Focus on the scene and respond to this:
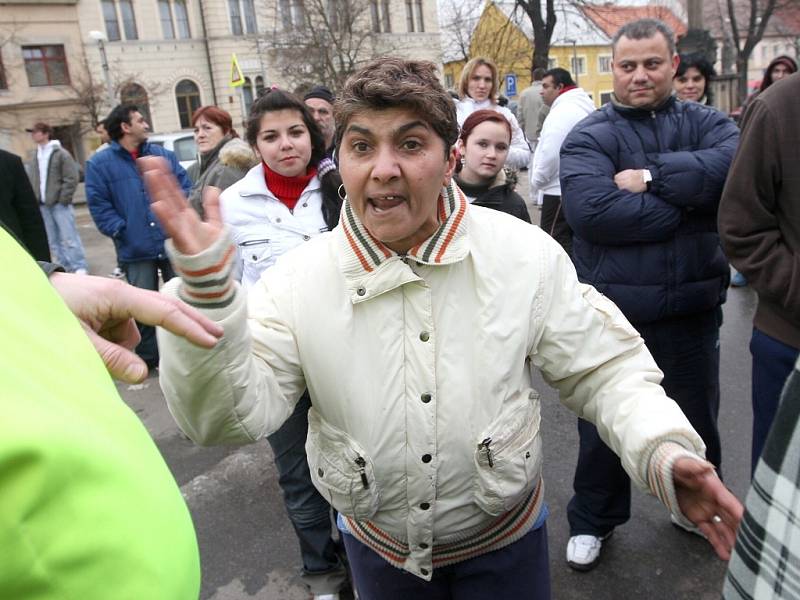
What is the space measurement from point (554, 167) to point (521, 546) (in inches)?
158

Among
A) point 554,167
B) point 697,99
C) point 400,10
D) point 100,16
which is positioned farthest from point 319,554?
point 400,10

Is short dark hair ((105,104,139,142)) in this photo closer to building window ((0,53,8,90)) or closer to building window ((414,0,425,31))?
building window ((0,53,8,90))

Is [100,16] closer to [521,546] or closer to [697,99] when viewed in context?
[697,99]

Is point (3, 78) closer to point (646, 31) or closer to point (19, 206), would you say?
point (19, 206)

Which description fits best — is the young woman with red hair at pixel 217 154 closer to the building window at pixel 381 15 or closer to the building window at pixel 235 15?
the building window at pixel 381 15

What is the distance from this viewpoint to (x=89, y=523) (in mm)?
622

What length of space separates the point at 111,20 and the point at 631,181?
37.8m

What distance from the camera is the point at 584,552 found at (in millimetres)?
2936

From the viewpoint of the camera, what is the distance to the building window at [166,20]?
115 feet

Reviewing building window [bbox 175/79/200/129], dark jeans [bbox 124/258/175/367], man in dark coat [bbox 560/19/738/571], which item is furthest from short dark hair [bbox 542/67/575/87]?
building window [bbox 175/79/200/129]

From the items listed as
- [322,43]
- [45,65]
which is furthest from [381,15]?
[322,43]

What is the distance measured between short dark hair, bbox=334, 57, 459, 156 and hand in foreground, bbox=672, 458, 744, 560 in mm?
1024

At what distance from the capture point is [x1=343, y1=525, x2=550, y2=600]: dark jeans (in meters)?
1.91

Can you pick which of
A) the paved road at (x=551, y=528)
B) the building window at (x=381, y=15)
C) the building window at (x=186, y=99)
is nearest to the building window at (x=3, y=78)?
the building window at (x=186, y=99)
